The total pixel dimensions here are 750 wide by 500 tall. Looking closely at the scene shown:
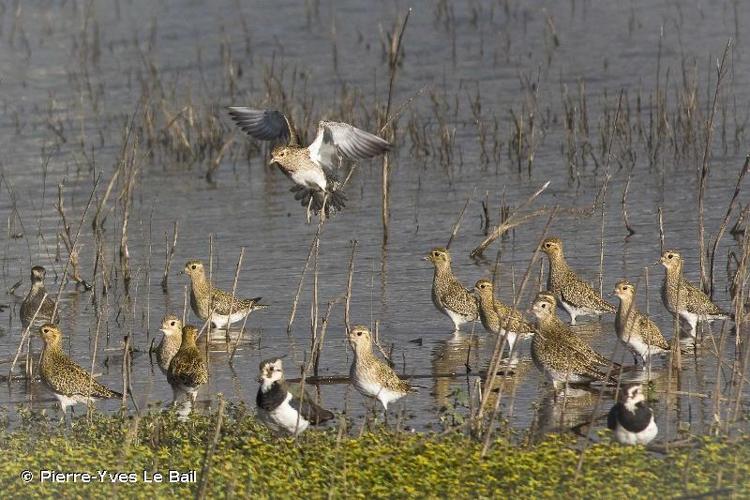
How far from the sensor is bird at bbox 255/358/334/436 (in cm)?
1039

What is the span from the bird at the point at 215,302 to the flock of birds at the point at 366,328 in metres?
0.01

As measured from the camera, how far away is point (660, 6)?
31.0 metres

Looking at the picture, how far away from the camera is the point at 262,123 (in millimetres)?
15281

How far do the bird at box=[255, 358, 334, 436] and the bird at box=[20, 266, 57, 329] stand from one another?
16.3ft

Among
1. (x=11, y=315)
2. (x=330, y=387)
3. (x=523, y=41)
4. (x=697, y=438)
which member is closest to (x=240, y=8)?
(x=523, y=41)

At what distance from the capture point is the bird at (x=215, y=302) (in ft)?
48.8

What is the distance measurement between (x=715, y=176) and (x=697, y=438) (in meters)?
10.5

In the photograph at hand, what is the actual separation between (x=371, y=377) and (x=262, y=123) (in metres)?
4.84

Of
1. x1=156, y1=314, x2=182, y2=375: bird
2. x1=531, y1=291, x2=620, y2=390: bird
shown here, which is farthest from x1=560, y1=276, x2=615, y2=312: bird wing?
x1=156, y1=314, x2=182, y2=375: bird

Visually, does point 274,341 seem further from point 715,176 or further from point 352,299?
point 715,176

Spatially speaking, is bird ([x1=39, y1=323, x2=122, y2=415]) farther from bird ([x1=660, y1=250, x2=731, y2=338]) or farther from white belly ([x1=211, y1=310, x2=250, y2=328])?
bird ([x1=660, y1=250, x2=731, y2=338])

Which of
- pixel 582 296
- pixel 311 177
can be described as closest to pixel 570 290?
pixel 582 296

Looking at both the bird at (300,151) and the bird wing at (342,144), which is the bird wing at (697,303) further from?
the bird at (300,151)

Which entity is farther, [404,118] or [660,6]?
[660,6]
